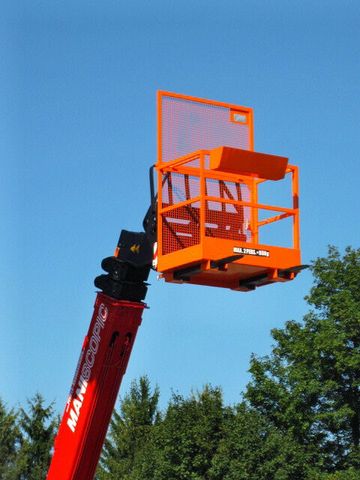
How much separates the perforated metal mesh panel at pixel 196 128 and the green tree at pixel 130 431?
98.0 feet

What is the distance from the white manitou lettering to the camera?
47.4 ft

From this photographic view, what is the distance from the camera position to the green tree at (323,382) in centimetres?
4031

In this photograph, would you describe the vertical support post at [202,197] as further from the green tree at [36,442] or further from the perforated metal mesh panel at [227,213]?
the green tree at [36,442]

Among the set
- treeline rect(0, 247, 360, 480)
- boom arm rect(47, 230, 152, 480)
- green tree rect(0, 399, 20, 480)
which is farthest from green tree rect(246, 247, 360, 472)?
boom arm rect(47, 230, 152, 480)

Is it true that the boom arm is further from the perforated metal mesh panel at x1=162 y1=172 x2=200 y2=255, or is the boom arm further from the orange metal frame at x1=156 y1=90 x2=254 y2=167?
the orange metal frame at x1=156 y1=90 x2=254 y2=167

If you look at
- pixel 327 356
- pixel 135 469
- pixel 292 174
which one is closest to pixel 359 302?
pixel 327 356

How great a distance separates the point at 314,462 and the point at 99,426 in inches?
1052

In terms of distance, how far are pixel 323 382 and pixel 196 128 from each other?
28.2m

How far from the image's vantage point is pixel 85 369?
1456 cm

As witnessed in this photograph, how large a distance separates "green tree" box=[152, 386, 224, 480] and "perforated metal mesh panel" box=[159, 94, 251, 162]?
2464 cm

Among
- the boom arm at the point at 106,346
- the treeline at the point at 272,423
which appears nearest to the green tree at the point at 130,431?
the treeline at the point at 272,423

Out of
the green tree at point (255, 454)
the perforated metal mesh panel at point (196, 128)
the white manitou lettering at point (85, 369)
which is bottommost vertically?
the white manitou lettering at point (85, 369)

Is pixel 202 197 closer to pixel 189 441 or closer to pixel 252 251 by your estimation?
pixel 252 251

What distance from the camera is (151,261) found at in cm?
1423
